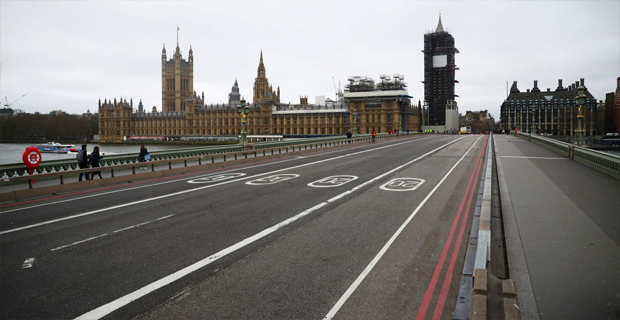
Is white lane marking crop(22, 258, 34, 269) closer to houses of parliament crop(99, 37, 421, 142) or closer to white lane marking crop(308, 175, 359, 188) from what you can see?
white lane marking crop(308, 175, 359, 188)

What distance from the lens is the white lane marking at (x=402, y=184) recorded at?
15539 mm

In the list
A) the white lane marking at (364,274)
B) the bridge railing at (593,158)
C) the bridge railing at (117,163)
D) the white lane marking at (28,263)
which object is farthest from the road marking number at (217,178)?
the bridge railing at (593,158)

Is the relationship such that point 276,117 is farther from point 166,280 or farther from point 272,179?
point 166,280

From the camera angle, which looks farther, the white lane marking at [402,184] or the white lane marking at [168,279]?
the white lane marking at [402,184]

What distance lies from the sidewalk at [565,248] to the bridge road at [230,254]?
1.12 m

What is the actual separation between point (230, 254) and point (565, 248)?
253 inches

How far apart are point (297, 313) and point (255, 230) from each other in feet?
13.9

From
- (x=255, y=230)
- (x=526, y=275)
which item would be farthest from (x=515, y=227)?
(x=255, y=230)

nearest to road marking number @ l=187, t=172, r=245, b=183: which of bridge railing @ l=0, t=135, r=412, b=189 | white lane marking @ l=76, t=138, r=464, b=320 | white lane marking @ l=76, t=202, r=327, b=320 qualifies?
bridge railing @ l=0, t=135, r=412, b=189

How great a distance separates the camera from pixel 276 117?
523 feet

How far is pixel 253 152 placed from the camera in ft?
98.5

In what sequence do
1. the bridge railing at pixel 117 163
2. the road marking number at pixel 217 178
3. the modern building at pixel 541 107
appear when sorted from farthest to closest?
the modern building at pixel 541 107 → the road marking number at pixel 217 178 → the bridge railing at pixel 117 163

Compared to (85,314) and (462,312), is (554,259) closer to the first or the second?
(462,312)

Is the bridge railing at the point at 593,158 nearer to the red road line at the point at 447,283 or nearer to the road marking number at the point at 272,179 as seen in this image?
the red road line at the point at 447,283
